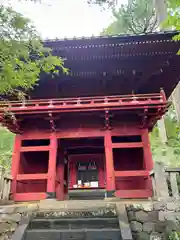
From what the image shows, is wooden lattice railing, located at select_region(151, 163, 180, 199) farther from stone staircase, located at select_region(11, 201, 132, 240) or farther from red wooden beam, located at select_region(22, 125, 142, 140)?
red wooden beam, located at select_region(22, 125, 142, 140)

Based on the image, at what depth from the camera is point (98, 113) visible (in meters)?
7.14

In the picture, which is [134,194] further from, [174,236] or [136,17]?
[136,17]

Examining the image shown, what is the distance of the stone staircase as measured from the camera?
4121 millimetres

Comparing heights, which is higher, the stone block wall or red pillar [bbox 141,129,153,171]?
red pillar [bbox 141,129,153,171]

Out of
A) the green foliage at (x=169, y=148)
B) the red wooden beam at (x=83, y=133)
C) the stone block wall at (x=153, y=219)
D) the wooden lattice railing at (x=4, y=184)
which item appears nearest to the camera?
the stone block wall at (x=153, y=219)

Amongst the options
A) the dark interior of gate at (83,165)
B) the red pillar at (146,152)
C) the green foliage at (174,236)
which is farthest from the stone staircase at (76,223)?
the dark interior of gate at (83,165)

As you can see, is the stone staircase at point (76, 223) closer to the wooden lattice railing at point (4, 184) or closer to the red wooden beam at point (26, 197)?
the wooden lattice railing at point (4, 184)

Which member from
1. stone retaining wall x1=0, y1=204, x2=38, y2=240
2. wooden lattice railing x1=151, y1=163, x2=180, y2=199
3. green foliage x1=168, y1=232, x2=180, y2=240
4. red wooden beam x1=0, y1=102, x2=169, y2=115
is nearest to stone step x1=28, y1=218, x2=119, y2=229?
stone retaining wall x1=0, y1=204, x2=38, y2=240

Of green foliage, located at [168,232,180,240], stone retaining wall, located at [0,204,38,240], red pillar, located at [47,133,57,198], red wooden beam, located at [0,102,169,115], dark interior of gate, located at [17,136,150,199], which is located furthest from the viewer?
dark interior of gate, located at [17,136,150,199]

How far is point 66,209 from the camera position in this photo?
4.99 meters

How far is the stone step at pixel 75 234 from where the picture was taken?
13.4 feet

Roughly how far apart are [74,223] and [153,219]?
1.81 metres

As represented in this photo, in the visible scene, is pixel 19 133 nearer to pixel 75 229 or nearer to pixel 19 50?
pixel 75 229

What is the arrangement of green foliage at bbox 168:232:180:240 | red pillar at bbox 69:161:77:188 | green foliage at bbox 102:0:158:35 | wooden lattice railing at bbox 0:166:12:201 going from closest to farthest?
green foliage at bbox 168:232:180:240
wooden lattice railing at bbox 0:166:12:201
red pillar at bbox 69:161:77:188
green foliage at bbox 102:0:158:35
